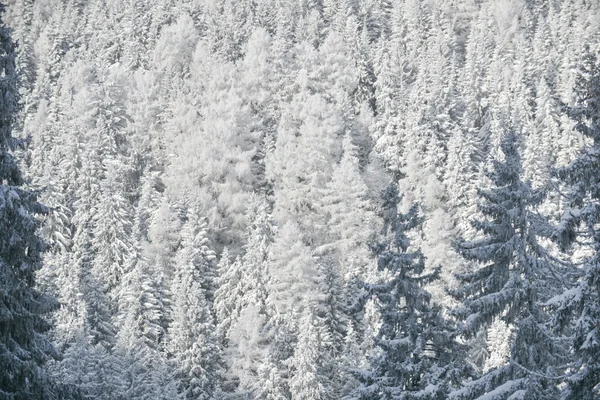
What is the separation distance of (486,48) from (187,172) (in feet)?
173

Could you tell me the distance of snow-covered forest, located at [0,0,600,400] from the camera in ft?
47.5

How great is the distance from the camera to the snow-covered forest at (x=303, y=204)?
1448 cm

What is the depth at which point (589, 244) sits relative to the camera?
41.7ft

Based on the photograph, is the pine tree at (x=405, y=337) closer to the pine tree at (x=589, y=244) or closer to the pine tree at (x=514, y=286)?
the pine tree at (x=514, y=286)

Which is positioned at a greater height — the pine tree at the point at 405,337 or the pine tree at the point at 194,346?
the pine tree at the point at 405,337

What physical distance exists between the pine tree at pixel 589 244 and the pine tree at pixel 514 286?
1.70 meters

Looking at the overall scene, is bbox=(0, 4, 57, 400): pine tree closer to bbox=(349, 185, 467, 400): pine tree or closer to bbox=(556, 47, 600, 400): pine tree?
bbox=(349, 185, 467, 400): pine tree

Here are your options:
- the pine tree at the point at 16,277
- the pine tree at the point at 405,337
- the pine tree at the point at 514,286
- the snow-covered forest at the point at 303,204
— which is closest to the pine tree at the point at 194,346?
the snow-covered forest at the point at 303,204

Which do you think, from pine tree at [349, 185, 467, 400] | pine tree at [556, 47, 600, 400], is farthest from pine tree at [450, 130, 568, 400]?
pine tree at [556, 47, 600, 400]

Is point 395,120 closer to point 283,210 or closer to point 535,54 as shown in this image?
point 283,210

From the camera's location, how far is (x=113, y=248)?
60.4 meters

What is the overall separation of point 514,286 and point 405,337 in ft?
11.1

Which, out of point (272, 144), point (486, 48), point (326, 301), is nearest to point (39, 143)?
point (272, 144)

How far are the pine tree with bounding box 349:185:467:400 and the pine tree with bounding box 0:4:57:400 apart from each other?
8024mm
